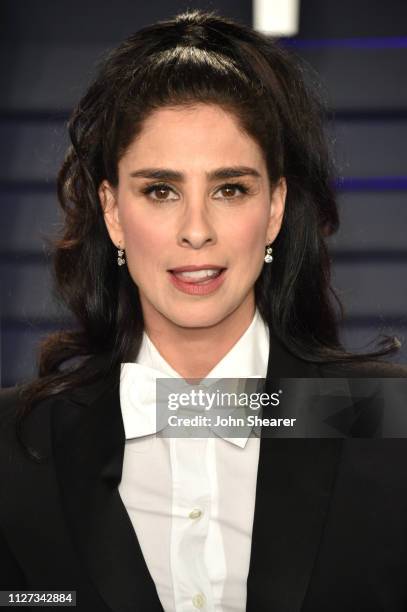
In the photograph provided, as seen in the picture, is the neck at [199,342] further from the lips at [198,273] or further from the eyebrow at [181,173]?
the eyebrow at [181,173]

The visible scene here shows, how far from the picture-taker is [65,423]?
5.19ft

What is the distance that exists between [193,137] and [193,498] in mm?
514

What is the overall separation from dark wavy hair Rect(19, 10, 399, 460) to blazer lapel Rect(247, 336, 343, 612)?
164mm

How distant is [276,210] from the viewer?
158 centimetres

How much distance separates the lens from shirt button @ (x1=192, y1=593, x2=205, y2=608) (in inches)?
56.5

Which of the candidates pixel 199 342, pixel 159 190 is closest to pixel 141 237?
pixel 159 190

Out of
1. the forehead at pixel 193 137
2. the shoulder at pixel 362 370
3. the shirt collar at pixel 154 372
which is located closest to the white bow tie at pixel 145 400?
the shirt collar at pixel 154 372

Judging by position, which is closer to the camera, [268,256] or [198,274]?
[198,274]

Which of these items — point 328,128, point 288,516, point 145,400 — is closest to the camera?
point 288,516

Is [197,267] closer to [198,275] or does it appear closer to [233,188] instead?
[198,275]

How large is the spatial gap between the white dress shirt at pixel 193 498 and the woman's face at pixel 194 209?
0.11m

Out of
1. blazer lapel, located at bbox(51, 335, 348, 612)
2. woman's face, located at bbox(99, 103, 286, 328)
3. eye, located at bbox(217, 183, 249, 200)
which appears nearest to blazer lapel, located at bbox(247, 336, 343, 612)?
blazer lapel, located at bbox(51, 335, 348, 612)

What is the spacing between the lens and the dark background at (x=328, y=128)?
202cm

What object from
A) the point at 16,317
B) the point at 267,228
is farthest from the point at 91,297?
the point at 16,317
